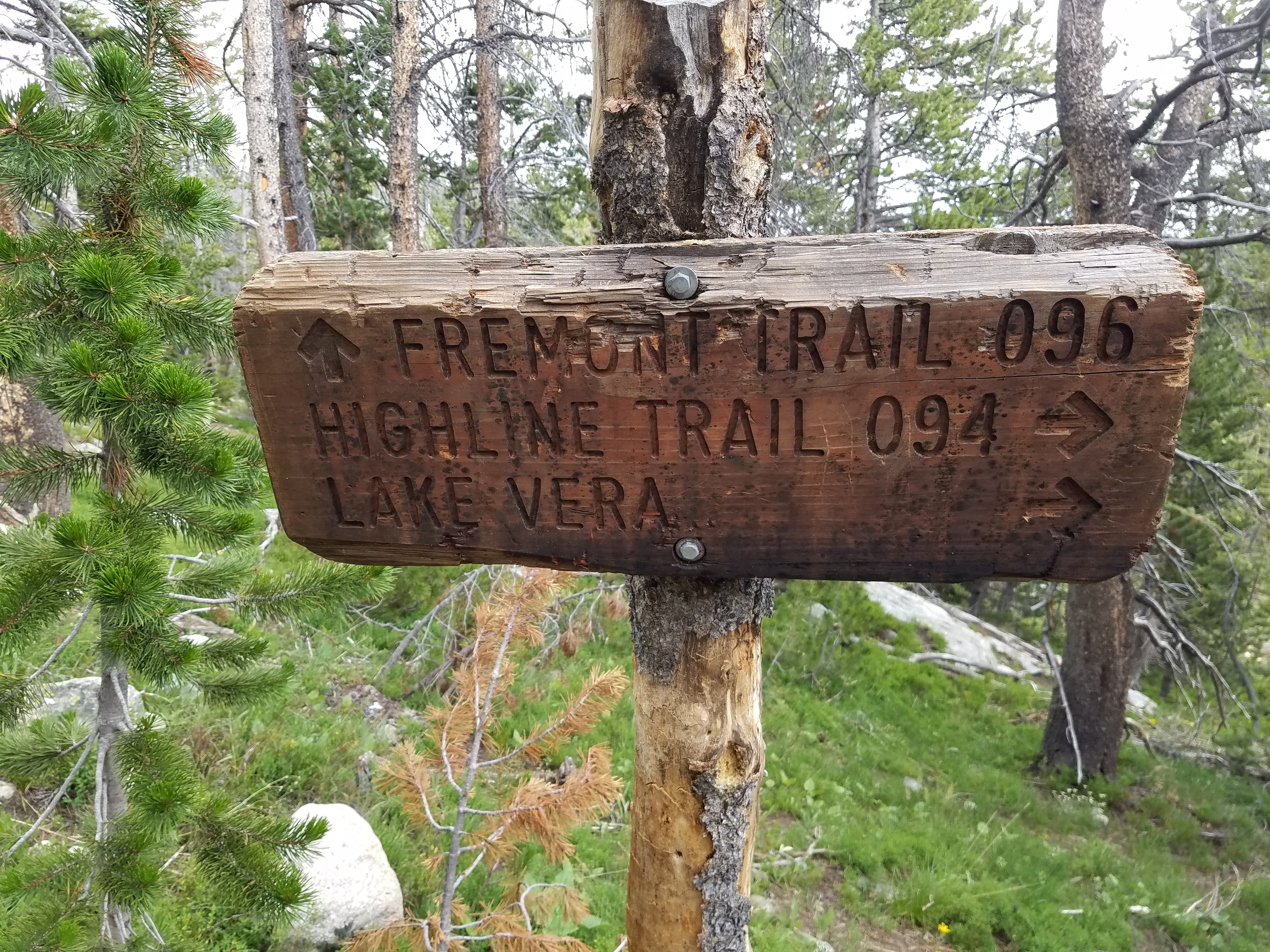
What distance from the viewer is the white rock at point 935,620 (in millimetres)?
9227

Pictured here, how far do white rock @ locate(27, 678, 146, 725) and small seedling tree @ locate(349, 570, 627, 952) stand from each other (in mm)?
1872

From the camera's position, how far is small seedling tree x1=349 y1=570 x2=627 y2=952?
216 cm

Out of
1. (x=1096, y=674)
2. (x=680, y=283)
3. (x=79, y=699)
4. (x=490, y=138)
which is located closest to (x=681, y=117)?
(x=680, y=283)

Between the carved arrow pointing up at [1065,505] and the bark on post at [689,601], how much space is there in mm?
583

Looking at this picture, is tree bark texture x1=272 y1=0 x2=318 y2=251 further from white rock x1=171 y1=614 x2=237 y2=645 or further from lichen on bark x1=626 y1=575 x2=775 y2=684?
lichen on bark x1=626 y1=575 x2=775 y2=684

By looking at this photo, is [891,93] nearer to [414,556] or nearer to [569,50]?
[569,50]

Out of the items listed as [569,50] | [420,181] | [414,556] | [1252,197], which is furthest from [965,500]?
[420,181]

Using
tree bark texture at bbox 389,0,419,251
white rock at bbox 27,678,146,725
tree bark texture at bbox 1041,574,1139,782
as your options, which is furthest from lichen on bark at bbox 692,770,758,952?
tree bark texture at bbox 1041,574,1139,782

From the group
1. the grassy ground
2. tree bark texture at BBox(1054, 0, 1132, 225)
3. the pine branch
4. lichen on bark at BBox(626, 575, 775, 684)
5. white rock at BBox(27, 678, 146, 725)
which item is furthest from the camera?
tree bark texture at BBox(1054, 0, 1132, 225)

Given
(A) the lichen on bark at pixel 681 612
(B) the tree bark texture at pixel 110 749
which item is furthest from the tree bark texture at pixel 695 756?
(B) the tree bark texture at pixel 110 749

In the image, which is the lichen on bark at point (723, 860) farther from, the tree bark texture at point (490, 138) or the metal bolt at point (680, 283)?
the tree bark texture at point (490, 138)

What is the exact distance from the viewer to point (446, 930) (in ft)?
6.86

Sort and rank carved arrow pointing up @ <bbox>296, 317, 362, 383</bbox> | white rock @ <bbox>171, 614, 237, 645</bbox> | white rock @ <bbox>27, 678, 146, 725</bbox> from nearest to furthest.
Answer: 1. carved arrow pointing up @ <bbox>296, 317, 362, 383</bbox>
2. white rock @ <bbox>27, 678, 146, 725</bbox>
3. white rock @ <bbox>171, 614, 237, 645</bbox>

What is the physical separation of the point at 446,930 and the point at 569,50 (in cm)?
648
